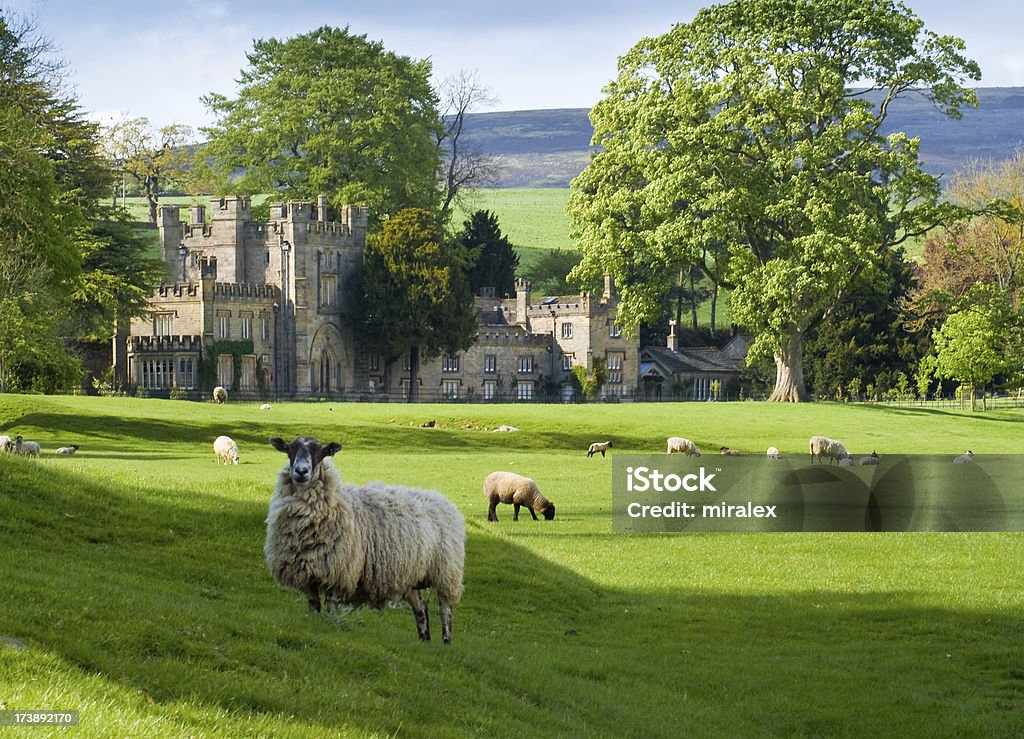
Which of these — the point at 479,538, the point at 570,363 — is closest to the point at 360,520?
the point at 479,538

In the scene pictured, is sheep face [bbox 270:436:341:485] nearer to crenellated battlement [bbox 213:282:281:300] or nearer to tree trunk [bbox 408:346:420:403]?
crenellated battlement [bbox 213:282:281:300]

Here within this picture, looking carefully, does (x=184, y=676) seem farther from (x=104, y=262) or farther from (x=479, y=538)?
(x=104, y=262)

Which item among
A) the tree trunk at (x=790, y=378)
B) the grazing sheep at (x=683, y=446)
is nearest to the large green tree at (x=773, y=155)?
the tree trunk at (x=790, y=378)

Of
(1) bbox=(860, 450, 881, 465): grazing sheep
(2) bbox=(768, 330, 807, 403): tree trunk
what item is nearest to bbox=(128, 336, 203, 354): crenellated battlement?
(2) bbox=(768, 330, 807, 403): tree trunk

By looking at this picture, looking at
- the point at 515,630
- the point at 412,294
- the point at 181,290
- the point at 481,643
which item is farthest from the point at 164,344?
the point at 481,643

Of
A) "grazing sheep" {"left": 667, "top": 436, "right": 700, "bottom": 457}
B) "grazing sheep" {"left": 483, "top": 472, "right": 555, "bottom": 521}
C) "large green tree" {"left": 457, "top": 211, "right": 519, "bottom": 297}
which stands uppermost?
"large green tree" {"left": 457, "top": 211, "right": 519, "bottom": 297}

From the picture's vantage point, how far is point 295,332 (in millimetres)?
94688

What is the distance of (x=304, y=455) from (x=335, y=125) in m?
87.9

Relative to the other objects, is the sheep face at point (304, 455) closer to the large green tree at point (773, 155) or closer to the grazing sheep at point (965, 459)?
the grazing sheep at point (965, 459)

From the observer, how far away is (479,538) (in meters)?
25.7

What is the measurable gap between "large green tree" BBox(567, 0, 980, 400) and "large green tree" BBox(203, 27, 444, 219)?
30.0 m

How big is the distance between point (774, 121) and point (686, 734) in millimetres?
60073

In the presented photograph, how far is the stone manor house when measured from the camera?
89.9m

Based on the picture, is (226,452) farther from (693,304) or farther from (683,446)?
(693,304)
